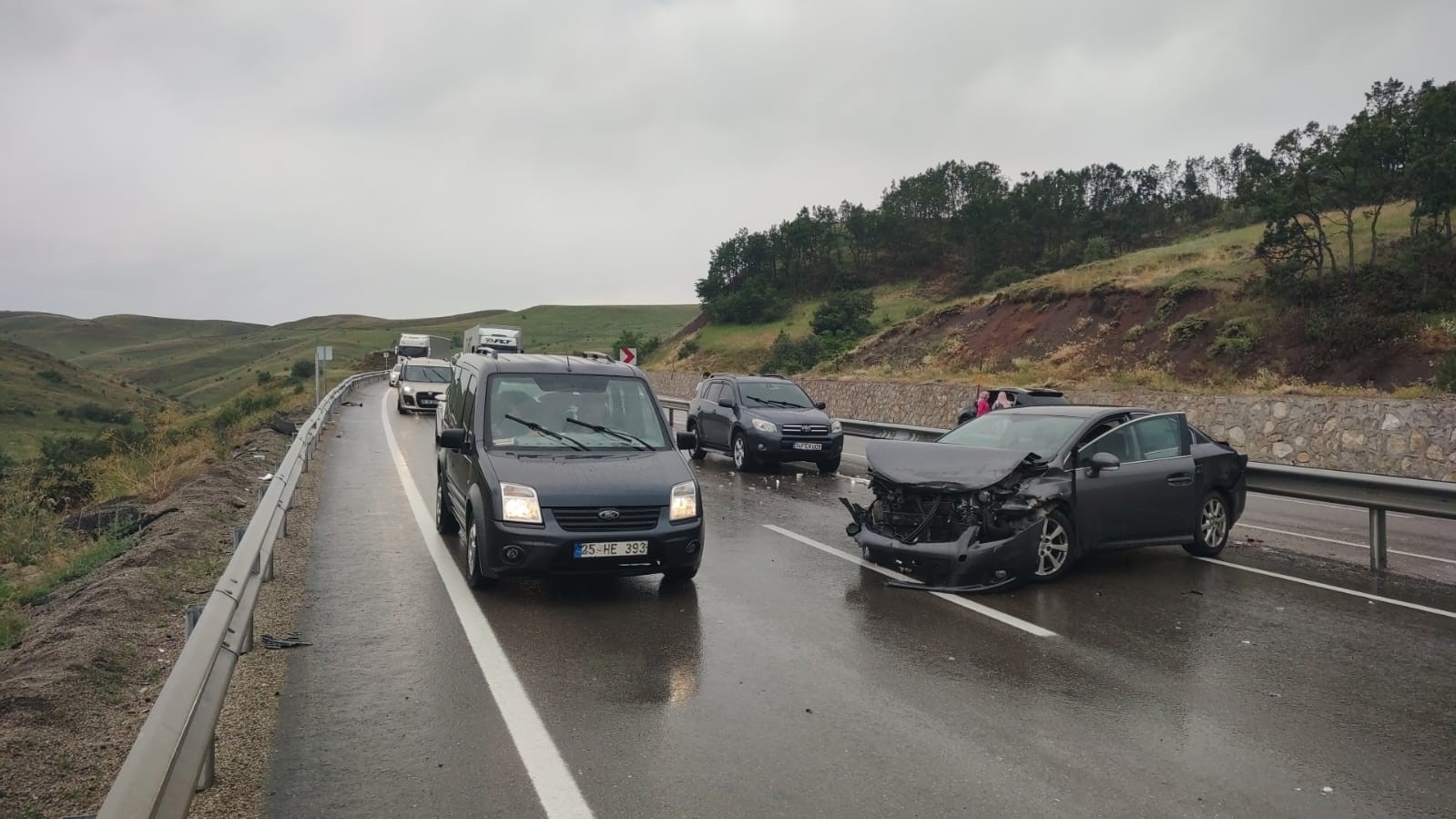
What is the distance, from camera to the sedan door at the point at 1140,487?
825cm

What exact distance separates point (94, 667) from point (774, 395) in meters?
13.2

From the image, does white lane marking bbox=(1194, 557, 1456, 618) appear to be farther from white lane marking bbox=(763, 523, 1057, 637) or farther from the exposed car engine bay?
white lane marking bbox=(763, 523, 1057, 637)

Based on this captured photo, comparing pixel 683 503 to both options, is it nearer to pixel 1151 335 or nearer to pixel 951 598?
pixel 951 598

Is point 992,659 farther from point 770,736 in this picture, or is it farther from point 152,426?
point 152,426

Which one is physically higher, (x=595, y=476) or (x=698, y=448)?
(x=595, y=476)

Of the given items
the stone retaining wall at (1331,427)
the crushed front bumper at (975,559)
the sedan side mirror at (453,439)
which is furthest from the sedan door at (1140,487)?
the stone retaining wall at (1331,427)

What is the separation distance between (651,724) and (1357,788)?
127 inches

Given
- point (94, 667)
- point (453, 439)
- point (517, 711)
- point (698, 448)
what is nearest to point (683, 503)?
point (453, 439)

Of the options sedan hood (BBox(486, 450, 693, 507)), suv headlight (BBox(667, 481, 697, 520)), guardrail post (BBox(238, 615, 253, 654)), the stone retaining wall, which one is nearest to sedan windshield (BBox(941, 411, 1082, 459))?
suv headlight (BBox(667, 481, 697, 520))

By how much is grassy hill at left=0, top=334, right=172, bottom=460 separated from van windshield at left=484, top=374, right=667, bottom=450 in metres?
39.5

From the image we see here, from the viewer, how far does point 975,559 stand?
7.55 m

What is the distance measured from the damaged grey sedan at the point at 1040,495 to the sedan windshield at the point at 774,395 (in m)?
7.87

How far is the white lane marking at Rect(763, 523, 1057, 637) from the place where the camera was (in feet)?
21.8

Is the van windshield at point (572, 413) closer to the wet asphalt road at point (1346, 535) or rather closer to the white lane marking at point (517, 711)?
the white lane marking at point (517, 711)
